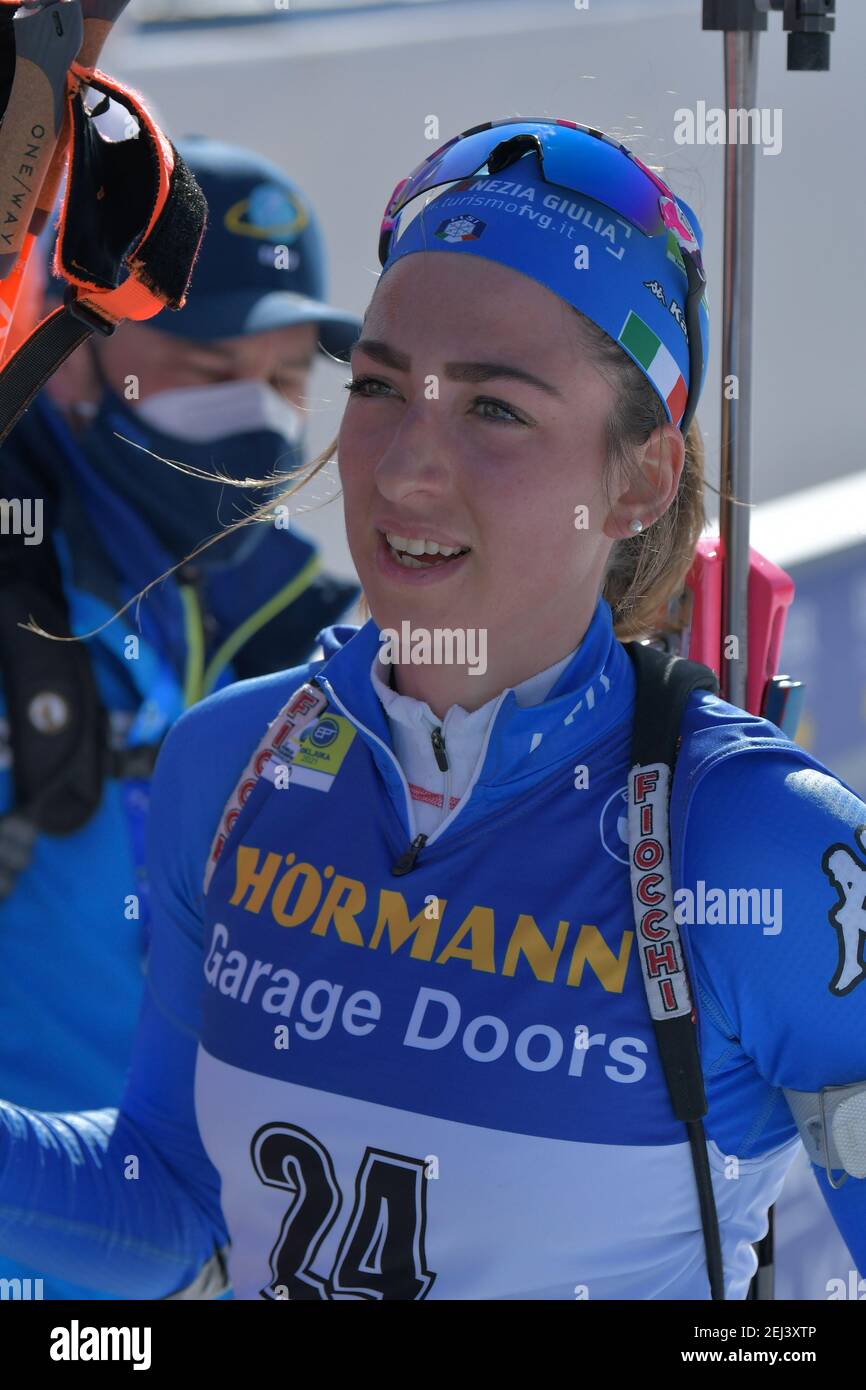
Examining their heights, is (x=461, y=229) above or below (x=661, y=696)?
above

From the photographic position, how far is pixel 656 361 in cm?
123

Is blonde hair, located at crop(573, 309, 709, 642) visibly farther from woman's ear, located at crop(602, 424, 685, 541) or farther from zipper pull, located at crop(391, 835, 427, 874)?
zipper pull, located at crop(391, 835, 427, 874)

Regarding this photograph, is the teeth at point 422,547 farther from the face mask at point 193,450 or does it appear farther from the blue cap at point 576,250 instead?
the face mask at point 193,450

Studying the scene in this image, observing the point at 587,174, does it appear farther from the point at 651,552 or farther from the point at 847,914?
the point at 847,914

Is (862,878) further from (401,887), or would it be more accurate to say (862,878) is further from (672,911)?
(401,887)

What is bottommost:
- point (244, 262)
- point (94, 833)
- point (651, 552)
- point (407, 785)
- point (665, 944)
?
point (665, 944)

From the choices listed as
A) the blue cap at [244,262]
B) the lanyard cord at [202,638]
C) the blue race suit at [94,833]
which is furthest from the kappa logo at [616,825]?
the blue cap at [244,262]

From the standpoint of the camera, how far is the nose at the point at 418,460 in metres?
1.11

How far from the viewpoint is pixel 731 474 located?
1.44 m

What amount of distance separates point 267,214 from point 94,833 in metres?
1.12

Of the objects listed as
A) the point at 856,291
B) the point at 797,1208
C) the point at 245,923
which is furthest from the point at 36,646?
the point at 856,291

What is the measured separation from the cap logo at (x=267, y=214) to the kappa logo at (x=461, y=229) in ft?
5.06

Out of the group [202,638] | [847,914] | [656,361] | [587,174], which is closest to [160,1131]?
[847,914]

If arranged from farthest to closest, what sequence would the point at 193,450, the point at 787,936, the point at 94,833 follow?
the point at 193,450 → the point at 94,833 → the point at 787,936
